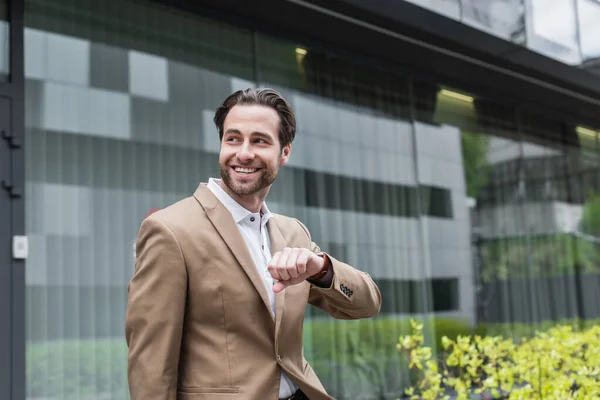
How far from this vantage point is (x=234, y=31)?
18.9ft

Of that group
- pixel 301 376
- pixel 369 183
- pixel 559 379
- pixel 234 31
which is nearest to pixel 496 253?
pixel 369 183

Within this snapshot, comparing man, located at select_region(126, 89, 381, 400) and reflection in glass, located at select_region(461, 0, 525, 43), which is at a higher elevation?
reflection in glass, located at select_region(461, 0, 525, 43)

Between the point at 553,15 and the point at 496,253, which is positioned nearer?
the point at 553,15

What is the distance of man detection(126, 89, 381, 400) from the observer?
1.50m

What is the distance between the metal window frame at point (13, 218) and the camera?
167 inches

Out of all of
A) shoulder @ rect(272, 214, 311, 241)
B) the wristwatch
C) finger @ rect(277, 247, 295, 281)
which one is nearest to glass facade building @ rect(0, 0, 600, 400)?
shoulder @ rect(272, 214, 311, 241)

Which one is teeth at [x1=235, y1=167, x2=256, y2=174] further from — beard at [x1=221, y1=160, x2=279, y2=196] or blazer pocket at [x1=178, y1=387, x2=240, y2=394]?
blazer pocket at [x1=178, y1=387, x2=240, y2=394]

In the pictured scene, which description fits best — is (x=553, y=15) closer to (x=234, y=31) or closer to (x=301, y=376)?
(x=234, y=31)

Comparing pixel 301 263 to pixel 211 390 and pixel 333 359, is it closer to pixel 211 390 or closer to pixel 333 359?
pixel 211 390

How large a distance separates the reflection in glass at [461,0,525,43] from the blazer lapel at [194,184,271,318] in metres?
5.09

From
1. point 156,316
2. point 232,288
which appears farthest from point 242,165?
point 156,316

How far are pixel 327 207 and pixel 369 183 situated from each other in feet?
1.98

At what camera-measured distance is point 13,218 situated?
14.3 feet

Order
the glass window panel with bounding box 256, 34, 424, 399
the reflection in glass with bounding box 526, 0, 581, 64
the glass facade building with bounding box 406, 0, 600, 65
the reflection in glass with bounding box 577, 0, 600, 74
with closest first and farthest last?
the glass window panel with bounding box 256, 34, 424, 399, the glass facade building with bounding box 406, 0, 600, 65, the reflection in glass with bounding box 526, 0, 581, 64, the reflection in glass with bounding box 577, 0, 600, 74
